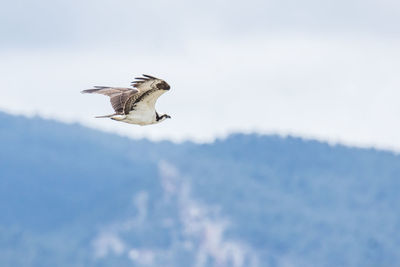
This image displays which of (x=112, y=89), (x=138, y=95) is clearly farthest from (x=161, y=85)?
(x=112, y=89)

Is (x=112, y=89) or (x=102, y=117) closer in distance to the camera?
(x=102, y=117)

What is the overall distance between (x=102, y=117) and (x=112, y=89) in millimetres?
2980

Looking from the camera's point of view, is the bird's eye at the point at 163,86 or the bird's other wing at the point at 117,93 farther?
the bird's other wing at the point at 117,93

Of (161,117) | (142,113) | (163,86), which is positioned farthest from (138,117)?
(163,86)

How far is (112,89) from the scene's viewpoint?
3472 cm

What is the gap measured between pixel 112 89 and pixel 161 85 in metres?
3.89

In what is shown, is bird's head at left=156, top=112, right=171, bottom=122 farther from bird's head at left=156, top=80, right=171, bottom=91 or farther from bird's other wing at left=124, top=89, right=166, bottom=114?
bird's head at left=156, top=80, right=171, bottom=91

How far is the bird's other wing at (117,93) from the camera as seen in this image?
3334 cm

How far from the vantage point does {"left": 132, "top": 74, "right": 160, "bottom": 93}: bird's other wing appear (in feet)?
101

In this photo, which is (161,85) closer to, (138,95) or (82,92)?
(138,95)

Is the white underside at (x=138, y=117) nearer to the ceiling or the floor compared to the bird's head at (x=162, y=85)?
nearer to the floor

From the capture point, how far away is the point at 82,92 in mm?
34344

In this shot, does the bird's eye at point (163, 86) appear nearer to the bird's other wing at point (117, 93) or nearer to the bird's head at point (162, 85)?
the bird's head at point (162, 85)

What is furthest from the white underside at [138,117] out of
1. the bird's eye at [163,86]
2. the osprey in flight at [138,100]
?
the bird's eye at [163,86]
